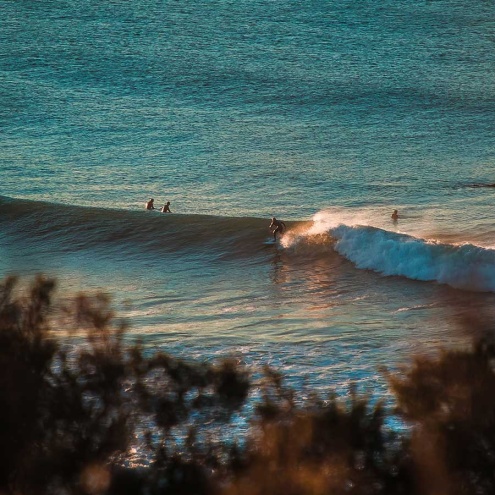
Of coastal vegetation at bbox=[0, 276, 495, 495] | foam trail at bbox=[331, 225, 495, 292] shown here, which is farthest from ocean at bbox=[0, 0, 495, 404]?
coastal vegetation at bbox=[0, 276, 495, 495]

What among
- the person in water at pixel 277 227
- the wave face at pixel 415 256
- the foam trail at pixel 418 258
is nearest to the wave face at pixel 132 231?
the person in water at pixel 277 227

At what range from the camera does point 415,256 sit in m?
19.8

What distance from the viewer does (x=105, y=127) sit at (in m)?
42.3

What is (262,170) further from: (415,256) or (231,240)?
(415,256)

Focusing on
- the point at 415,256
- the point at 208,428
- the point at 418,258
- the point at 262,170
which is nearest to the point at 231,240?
the point at 415,256

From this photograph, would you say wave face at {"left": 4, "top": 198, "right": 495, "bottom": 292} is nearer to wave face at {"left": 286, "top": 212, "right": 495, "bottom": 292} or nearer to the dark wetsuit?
wave face at {"left": 286, "top": 212, "right": 495, "bottom": 292}

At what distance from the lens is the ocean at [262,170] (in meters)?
15.9

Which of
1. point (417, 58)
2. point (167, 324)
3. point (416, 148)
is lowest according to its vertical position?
point (167, 324)

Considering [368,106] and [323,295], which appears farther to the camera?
[368,106]

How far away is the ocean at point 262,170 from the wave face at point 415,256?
46mm

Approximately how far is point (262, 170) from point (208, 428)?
25.6 metres

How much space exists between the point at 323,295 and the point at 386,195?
1109 cm

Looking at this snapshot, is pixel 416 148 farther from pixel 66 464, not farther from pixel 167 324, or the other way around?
pixel 66 464

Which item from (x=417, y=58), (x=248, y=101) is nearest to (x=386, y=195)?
(x=248, y=101)
